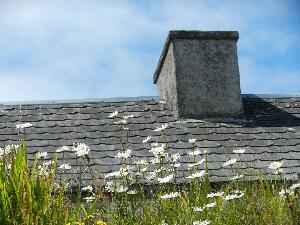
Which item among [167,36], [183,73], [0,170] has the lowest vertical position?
[0,170]

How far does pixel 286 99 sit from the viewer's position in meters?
10.8

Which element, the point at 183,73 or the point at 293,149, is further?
the point at 183,73

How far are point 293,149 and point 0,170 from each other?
596 cm

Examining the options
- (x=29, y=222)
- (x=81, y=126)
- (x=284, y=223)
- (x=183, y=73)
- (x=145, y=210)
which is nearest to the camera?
(x=29, y=222)

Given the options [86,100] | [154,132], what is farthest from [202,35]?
[86,100]

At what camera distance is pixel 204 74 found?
994 cm

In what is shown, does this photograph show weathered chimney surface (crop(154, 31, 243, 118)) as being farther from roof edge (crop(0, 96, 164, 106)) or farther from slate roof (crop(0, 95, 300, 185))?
roof edge (crop(0, 96, 164, 106))

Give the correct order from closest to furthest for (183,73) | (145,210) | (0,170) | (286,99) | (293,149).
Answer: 1. (0,170)
2. (145,210)
3. (293,149)
4. (183,73)
5. (286,99)

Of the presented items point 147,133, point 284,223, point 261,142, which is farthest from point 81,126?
point 284,223

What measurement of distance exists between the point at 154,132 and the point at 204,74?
5.74ft

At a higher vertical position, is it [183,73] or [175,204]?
[183,73]

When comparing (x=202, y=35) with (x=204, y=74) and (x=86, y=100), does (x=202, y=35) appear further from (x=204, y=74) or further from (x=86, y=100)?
(x=86, y=100)

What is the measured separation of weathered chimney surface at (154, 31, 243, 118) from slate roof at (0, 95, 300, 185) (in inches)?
9.4

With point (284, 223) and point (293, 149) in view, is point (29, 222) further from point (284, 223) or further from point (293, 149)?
point (293, 149)
